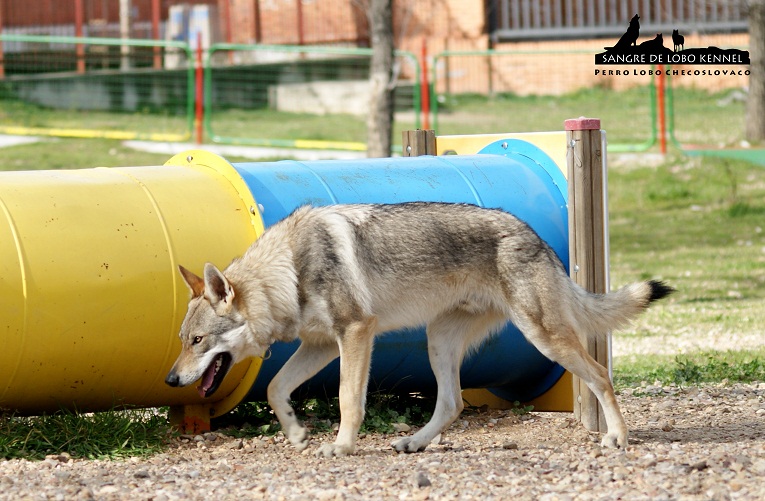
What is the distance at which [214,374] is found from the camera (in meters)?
5.78

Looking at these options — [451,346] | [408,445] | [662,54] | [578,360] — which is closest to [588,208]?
[578,360]

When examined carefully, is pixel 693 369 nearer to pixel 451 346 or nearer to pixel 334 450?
pixel 451 346

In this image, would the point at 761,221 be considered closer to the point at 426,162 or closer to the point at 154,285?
the point at 426,162

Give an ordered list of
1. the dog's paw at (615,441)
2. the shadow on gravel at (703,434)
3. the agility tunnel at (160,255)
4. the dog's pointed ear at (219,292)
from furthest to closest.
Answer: the shadow on gravel at (703,434), the dog's paw at (615,441), the agility tunnel at (160,255), the dog's pointed ear at (219,292)

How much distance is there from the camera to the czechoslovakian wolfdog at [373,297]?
5.75 metres

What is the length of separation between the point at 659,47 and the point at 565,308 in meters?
14.7

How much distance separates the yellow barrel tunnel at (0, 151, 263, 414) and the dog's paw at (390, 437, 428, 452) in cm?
91

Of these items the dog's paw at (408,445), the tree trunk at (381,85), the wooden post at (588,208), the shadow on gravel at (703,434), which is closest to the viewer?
the dog's paw at (408,445)

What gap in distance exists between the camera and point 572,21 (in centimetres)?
2520

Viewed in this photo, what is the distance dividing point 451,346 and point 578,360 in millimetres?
737

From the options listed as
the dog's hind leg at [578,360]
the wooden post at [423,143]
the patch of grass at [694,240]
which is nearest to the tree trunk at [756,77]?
the patch of grass at [694,240]

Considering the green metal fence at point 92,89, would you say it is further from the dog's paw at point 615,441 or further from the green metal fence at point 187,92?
the dog's paw at point 615,441

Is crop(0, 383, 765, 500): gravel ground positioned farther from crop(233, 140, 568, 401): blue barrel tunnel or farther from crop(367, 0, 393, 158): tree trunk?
crop(367, 0, 393, 158): tree trunk

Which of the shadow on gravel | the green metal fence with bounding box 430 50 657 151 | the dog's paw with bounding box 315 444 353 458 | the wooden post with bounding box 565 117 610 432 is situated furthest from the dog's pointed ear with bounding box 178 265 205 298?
A: the green metal fence with bounding box 430 50 657 151
